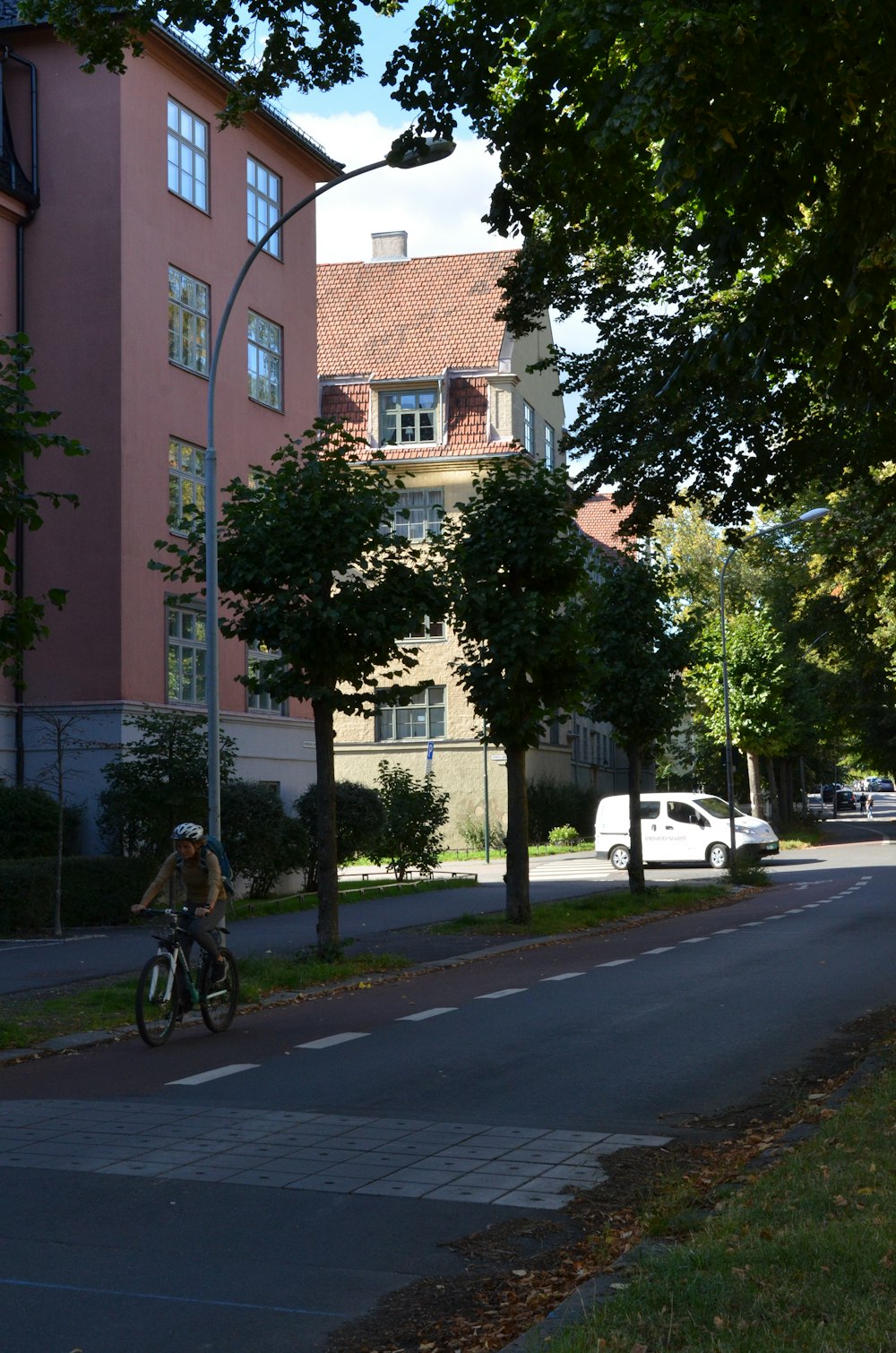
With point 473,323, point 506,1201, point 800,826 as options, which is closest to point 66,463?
point 506,1201

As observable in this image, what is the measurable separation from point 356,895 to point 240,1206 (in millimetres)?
23651

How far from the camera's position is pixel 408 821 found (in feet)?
109

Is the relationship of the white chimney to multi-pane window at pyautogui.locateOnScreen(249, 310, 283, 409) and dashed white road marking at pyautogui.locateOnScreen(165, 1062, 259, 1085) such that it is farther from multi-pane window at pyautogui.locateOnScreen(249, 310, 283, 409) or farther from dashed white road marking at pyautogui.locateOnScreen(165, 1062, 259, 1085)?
dashed white road marking at pyautogui.locateOnScreen(165, 1062, 259, 1085)

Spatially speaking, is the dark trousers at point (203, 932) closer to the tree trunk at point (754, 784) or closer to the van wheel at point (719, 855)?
the van wheel at point (719, 855)

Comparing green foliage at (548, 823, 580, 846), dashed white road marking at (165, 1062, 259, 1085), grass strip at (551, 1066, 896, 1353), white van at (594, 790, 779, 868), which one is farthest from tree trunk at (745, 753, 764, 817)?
grass strip at (551, 1066, 896, 1353)

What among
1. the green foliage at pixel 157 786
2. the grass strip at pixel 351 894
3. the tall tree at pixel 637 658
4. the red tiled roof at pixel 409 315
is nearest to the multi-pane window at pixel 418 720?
the red tiled roof at pixel 409 315

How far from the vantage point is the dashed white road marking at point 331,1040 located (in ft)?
38.4

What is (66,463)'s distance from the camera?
2745cm

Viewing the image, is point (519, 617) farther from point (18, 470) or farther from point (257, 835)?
point (18, 470)

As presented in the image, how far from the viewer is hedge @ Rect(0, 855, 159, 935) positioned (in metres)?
22.3

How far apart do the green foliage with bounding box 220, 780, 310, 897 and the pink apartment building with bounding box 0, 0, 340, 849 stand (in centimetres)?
216

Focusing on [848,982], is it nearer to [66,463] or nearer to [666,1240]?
[666,1240]

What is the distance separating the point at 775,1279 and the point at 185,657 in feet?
83.6

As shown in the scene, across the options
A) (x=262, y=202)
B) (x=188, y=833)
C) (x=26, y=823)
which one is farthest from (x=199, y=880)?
(x=262, y=202)
